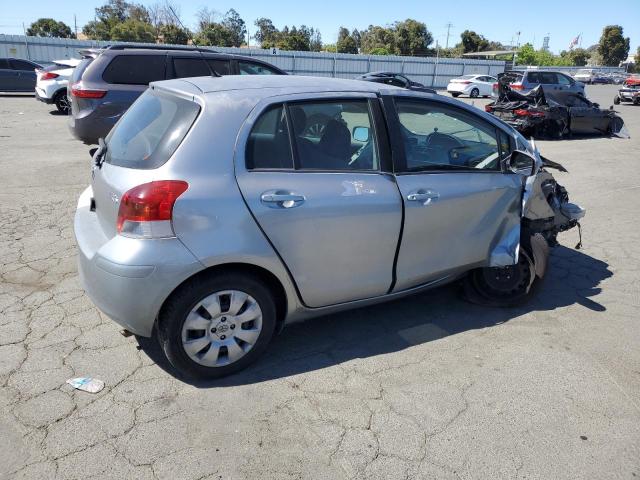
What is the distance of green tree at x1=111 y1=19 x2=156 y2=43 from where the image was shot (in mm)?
50250

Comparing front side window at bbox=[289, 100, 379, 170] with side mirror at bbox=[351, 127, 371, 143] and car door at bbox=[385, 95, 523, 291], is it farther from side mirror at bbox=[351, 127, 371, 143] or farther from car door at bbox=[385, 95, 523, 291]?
car door at bbox=[385, 95, 523, 291]

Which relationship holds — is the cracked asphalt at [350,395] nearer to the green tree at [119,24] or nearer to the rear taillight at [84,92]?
the rear taillight at [84,92]

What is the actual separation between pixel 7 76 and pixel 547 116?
740 inches

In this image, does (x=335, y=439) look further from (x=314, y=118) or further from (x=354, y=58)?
(x=354, y=58)

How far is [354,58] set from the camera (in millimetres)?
36188

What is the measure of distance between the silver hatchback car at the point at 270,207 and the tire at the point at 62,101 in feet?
43.5

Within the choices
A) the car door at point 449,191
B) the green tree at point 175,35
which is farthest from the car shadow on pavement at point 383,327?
the green tree at point 175,35

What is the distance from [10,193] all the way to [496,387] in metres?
6.33

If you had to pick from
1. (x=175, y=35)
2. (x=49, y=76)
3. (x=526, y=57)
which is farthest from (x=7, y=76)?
(x=526, y=57)

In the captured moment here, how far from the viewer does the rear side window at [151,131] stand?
2811 millimetres

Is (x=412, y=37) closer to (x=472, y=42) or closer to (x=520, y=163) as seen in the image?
(x=472, y=42)

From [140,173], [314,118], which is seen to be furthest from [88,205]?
[314,118]

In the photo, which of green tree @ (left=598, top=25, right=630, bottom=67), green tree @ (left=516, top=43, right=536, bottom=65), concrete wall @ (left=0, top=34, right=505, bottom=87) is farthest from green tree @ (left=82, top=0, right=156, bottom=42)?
green tree @ (left=598, top=25, right=630, bottom=67)

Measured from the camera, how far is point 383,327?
3.71 metres
